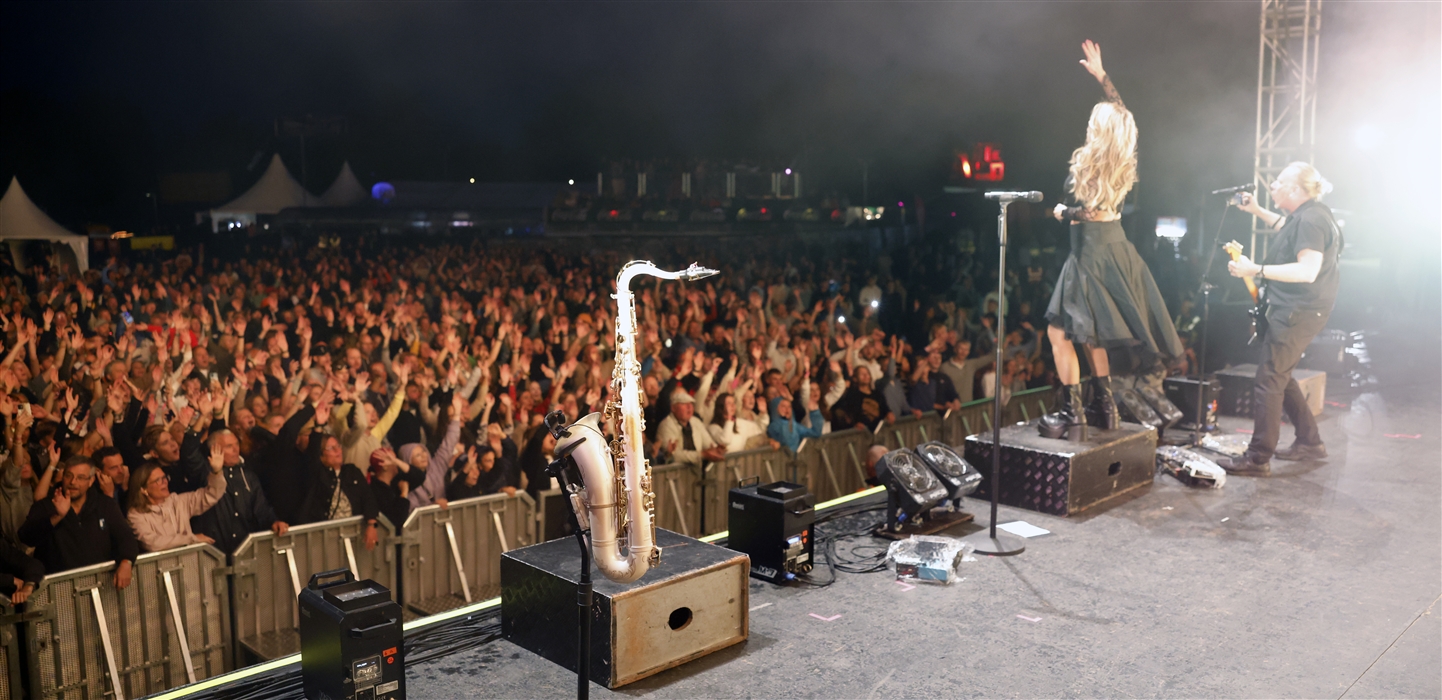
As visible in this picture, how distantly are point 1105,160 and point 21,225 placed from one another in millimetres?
11244

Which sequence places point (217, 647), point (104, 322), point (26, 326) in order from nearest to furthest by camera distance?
point (217, 647), point (26, 326), point (104, 322)

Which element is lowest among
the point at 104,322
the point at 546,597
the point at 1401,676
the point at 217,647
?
the point at 217,647

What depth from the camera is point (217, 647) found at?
469 cm

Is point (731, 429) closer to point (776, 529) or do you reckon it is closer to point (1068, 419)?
point (1068, 419)

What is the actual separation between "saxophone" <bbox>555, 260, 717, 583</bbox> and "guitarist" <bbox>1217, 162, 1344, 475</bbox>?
3.84m

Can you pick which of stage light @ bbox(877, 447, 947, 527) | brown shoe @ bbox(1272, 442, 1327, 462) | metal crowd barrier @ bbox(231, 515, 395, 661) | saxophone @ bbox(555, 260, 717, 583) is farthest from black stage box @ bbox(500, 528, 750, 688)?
brown shoe @ bbox(1272, 442, 1327, 462)

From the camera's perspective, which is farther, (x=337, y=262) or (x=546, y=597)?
(x=337, y=262)

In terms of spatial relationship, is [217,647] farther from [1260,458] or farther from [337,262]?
[337,262]

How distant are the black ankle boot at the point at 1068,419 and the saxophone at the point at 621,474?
298cm

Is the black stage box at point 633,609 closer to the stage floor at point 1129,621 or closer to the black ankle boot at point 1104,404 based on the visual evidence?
the stage floor at point 1129,621

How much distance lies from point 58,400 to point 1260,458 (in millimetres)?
6721

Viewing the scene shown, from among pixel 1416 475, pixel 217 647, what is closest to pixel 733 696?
pixel 217 647

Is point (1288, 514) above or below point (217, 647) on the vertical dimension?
above

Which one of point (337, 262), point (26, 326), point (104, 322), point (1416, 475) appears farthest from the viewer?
point (337, 262)
